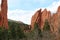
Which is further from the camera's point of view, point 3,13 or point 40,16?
point 40,16

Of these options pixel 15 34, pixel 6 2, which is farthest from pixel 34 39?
pixel 6 2

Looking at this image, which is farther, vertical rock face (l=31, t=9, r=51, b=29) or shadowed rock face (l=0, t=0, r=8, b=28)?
vertical rock face (l=31, t=9, r=51, b=29)

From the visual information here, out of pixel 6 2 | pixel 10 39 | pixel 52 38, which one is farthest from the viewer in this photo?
pixel 6 2

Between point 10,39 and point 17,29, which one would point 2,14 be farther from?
point 10,39

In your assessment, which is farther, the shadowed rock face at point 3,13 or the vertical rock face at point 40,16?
the vertical rock face at point 40,16

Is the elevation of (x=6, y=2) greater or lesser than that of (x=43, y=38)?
greater

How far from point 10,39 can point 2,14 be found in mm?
35364

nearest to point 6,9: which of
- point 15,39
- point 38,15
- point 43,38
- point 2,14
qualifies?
point 2,14

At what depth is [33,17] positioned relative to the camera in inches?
4168

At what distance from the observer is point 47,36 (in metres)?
39.5

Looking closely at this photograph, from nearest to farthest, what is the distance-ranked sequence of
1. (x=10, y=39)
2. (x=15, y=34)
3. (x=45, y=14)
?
(x=10, y=39), (x=15, y=34), (x=45, y=14)

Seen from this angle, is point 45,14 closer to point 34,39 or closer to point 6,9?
point 6,9

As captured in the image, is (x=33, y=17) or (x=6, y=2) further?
(x=33, y=17)

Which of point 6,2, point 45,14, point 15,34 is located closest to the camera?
point 15,34
